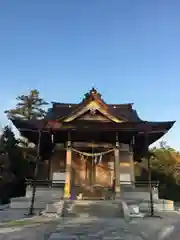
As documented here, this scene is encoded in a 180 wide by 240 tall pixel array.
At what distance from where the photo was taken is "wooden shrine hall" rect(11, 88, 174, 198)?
14.8m

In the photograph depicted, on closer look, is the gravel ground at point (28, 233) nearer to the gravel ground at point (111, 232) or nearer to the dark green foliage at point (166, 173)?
the gravel ground at point (111, 232)

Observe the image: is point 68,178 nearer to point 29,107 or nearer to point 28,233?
point 28,233

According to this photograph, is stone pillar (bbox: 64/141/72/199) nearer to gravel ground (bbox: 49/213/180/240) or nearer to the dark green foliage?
gravel ground (bbox: 49/213/180/240)

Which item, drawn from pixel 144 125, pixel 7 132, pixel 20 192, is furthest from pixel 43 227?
pixel 7 132

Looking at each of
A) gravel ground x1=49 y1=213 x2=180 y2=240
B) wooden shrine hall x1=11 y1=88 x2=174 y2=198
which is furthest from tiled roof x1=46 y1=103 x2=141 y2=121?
gravel ground x1=49 y1=213 x2=180 y2=240

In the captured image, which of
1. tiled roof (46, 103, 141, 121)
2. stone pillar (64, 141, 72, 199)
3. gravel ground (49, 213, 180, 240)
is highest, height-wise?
tiled roof (46, 103, 141, 121)

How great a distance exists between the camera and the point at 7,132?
2281 centimetres

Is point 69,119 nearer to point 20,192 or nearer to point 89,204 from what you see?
point 89,204

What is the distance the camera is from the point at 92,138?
16.3 metres

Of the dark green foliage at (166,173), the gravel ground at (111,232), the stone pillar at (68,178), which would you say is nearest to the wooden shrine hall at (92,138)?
the stone pillar at (68,178)

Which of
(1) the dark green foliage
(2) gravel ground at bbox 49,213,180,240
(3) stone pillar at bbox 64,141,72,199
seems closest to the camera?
(2) gravel ground at bbox 49,213,180,240

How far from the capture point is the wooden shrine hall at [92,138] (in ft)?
48.4

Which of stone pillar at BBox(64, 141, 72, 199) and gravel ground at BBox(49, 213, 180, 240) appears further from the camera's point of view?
stone pillar at BBox(64, 141, 72, 199)

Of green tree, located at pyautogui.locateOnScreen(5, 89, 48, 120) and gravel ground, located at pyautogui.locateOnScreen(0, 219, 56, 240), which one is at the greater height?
green tree, located at pyautogui.locateOnScreen(5, 89, 48, 120)
